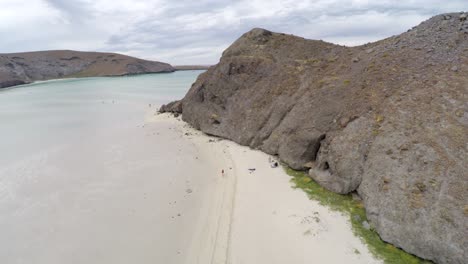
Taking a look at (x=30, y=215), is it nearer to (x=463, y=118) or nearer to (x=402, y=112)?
(x=402, y=112)

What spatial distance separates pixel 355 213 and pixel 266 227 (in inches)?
127

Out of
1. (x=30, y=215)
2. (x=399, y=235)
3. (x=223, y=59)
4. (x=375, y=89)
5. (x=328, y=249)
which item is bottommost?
(x=30, y=215)

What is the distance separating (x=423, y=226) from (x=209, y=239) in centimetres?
647

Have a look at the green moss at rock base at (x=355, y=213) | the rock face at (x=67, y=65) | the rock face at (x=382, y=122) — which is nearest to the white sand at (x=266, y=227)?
the green moss at rock base at (x=355, y=213)

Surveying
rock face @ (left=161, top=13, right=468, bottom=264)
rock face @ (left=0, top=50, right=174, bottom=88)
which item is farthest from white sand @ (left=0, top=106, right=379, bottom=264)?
rock face @ (left=0, top=50, right=174, bottom=88)

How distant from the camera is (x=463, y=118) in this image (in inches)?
383

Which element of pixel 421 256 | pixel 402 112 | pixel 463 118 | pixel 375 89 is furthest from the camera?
pixel 375 89

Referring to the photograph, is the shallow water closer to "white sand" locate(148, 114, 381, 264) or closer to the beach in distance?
the beach in distance

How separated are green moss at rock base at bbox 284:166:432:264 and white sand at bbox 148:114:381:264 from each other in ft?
0.85

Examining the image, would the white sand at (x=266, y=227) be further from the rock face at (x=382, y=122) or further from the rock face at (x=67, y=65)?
the rock face at (x=67, y=65)

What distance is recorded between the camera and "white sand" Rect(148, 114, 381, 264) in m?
8.35

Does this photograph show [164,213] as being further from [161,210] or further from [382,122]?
[382,122]

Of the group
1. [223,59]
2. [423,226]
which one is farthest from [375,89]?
[223,59]

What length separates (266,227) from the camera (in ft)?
31.7
